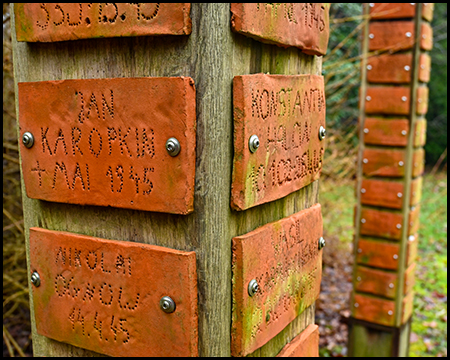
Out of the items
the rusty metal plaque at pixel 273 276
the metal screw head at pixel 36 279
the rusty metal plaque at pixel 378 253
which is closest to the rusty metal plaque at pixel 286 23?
the rusty metal plaque at pixel 273 276

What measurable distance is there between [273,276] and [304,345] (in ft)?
1.08

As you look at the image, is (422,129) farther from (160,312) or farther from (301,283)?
(160,312)

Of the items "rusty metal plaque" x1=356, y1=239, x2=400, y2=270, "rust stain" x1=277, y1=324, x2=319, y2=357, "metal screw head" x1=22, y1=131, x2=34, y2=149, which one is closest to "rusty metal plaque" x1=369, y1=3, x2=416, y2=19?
"rusty metal plaque" x1=356, y1=239, x2=400, y2=270

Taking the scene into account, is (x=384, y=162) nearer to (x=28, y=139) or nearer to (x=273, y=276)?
(x=273, y=276)

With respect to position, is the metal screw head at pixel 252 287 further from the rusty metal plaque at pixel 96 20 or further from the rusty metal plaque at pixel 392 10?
the rusty metal plaque at pixel 392 10

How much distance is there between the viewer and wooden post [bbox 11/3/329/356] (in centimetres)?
87

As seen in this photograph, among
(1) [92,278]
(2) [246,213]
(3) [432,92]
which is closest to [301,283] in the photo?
(2) [246,213]

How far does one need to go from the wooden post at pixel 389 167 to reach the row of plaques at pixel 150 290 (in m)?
2.03

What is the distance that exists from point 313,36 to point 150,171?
58cm

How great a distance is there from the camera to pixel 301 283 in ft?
3.97

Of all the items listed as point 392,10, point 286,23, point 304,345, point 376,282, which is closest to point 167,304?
point 304,345

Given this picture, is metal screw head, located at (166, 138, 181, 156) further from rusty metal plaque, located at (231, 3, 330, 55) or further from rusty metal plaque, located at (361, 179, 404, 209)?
rusty metal plaque, located at (361, 179, 404, 209)

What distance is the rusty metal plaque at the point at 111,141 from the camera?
0.88 metres

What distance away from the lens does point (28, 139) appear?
107 cm
